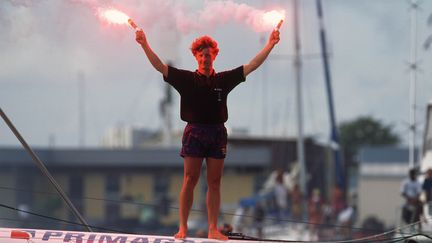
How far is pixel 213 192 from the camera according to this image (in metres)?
11.4

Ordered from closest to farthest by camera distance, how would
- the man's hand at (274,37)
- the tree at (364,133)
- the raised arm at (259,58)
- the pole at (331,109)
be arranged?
the raised arm at (259,58) → the man's hand at (274,37) → the pole at (331,109) → the tree at (364,133)

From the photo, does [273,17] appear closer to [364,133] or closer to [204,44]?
[204,44]

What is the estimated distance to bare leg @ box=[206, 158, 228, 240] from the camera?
11102 millimetres

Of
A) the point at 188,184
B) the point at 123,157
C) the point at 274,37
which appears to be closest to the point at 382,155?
the point at 123,157

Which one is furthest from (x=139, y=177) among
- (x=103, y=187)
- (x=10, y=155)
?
(x=10, y=155)

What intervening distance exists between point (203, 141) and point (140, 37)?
3.92 ft

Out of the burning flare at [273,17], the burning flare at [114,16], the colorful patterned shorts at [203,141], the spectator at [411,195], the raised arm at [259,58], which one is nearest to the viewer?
the colorful patterned shorts at [203,141]

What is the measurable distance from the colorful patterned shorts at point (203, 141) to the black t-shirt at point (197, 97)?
0.06 meters

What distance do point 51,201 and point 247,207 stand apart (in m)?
32.0

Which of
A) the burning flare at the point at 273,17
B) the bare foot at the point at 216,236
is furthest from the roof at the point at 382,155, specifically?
the bare foot at the point at 216,236

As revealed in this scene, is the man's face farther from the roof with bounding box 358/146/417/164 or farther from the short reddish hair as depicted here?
the roof with bounding box 358/146/417/164

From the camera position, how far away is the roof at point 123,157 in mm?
74262

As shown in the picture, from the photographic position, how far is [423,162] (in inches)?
1118

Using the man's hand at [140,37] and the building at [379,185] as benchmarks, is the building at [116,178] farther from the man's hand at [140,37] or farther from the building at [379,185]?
the man's hand at [140,37]
